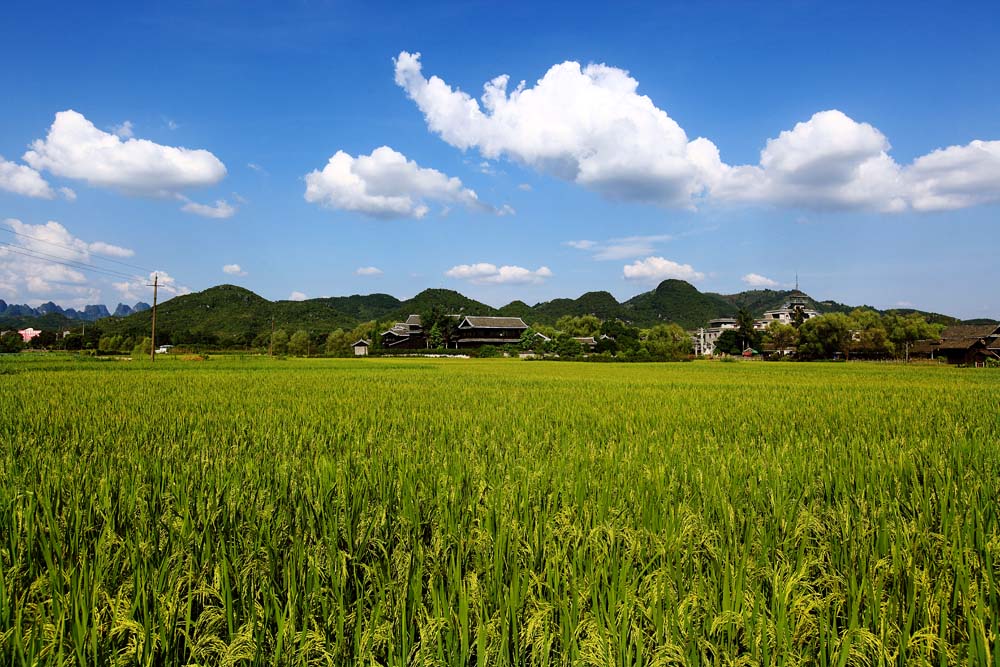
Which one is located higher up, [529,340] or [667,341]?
[667,341]

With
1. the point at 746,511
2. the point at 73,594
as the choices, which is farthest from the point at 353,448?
the point at 746,511

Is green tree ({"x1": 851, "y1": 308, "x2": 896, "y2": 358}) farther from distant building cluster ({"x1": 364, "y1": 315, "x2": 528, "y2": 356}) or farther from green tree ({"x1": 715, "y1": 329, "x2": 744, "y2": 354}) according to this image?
distant building cluster ({"x1": 364, "y1": 315, "x2": 528, "y2": 356})

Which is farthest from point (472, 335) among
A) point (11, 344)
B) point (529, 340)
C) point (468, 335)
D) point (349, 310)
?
point (349, 310)

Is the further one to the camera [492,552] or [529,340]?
[529,340]

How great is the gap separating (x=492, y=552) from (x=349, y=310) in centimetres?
15619

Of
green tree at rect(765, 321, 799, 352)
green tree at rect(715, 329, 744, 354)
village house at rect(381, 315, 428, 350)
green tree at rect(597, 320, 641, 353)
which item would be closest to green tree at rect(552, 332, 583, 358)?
green tree at rect(597, 320, 641, 353)

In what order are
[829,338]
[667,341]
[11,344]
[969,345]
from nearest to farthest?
[969,345] → [11,344] → [829,338] → [667,341]

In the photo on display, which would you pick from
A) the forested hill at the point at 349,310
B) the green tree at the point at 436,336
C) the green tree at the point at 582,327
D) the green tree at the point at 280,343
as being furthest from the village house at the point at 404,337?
the green tree at the point at 582,327

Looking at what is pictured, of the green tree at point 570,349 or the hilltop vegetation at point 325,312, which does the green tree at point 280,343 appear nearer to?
the hilltop vegetation at point 325,312

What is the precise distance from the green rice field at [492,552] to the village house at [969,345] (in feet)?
161

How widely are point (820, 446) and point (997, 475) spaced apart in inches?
53.9

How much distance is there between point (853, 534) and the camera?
94.0 inches

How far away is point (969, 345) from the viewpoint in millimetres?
41219

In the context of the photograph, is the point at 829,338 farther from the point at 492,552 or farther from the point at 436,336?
the point at 492,552
